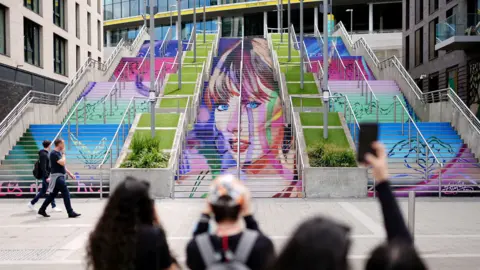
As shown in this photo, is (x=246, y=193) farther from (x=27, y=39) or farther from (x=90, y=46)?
(x=90, y=46)

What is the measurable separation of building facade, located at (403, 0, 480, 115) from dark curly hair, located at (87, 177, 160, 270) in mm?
21923

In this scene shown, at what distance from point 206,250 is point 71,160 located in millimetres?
16107

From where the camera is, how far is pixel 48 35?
97.6 ft

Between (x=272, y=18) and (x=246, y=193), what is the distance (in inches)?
2676

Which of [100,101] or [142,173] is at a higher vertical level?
[100,101]

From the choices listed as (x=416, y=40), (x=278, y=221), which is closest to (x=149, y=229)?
(x=278, y=221)

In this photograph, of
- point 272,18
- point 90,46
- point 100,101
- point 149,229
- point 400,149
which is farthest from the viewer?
point 272,18

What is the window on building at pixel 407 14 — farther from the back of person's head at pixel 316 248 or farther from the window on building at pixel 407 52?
the back of person's head at pixel 316 248

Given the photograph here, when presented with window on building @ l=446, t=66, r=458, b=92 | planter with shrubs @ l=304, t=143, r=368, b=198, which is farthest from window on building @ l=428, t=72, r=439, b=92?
planter with shrubs @ l=304, t=143, r=368, b=198

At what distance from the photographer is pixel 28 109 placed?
20.6 meters

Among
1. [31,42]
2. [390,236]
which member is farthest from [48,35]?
[390,236]

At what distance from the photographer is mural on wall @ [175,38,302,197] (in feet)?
54.3

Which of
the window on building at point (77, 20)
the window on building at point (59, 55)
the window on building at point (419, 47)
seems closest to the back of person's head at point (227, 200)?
the window on building at point (59, 55)

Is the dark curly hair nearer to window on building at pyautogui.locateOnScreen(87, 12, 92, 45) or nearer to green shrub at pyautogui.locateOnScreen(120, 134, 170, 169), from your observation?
green shrub at pyautogui.locateOnScreen(120, 134, 170, 169)
